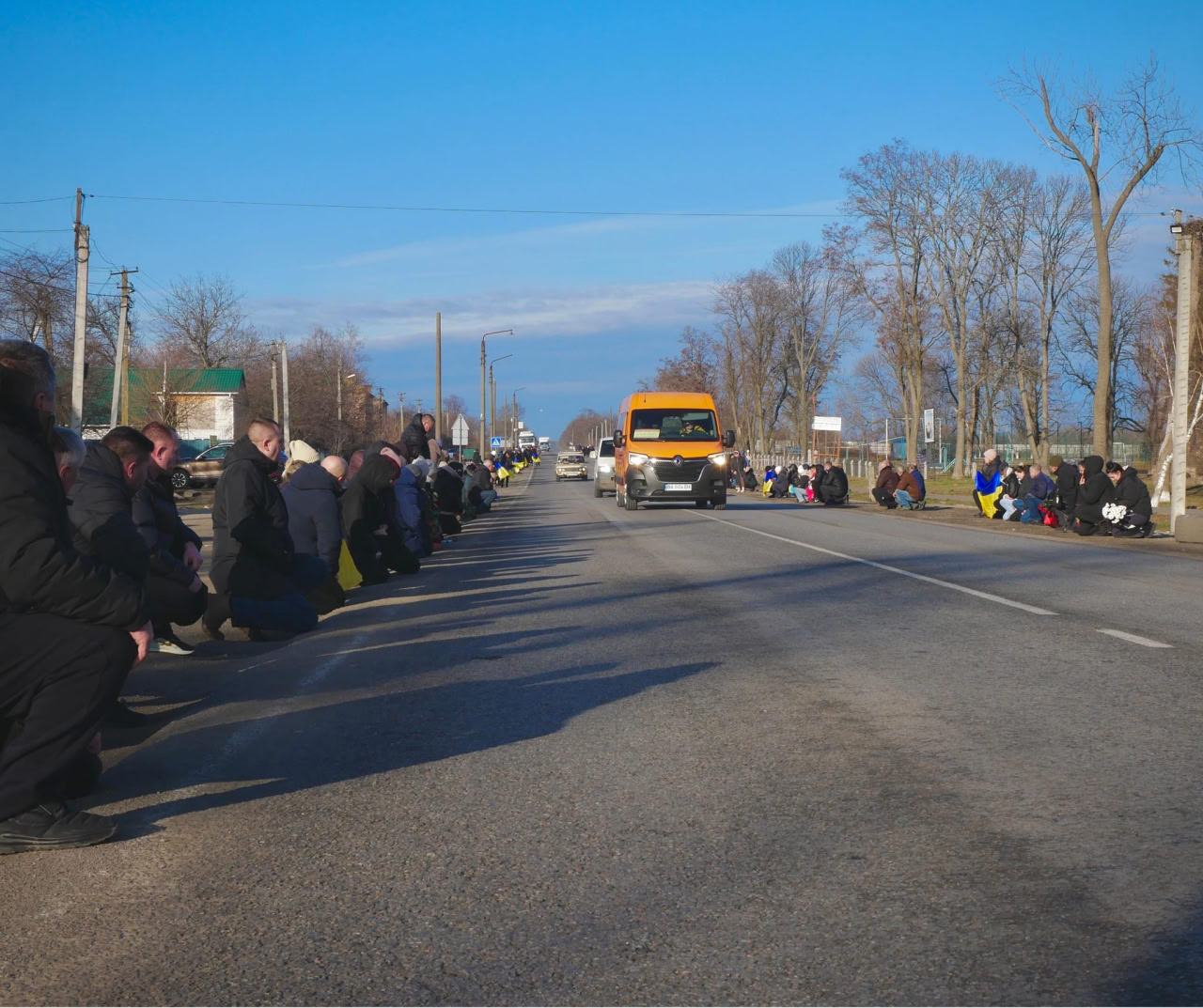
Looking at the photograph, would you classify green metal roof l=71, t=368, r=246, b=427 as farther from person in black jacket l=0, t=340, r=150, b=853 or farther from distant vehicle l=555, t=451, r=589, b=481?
person in black jacket l=0, t=340, r=150, b=853

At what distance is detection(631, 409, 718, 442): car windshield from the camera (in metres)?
34.5

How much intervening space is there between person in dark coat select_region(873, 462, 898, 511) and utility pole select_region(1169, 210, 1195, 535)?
40.7ft

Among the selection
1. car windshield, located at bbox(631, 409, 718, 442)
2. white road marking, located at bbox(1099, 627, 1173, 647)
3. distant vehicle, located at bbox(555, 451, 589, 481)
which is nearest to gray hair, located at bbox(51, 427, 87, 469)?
white road marking, located at bbox(1099, 627, 1173, 647)

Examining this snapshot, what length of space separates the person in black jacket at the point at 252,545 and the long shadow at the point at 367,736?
125 inches

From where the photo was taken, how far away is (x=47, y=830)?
489 centimetres

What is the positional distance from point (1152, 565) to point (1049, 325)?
57.1 meters

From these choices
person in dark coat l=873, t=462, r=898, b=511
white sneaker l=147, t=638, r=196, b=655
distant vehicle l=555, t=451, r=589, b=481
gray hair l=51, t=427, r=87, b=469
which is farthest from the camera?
distant vehicle l=555, t=451, r=589, b=481

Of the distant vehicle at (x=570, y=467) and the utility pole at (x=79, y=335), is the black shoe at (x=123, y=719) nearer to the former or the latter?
the utility pole at (x=79, y=335)

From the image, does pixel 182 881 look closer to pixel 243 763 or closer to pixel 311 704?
pixel 243 763

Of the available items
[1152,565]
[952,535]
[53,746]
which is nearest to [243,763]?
[53,746]

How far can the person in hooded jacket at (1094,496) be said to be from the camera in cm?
2456

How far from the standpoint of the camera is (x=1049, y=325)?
2800 inches

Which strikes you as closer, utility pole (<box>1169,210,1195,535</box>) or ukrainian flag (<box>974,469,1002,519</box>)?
utility pole (<box>1169,210,1195,535</box>)

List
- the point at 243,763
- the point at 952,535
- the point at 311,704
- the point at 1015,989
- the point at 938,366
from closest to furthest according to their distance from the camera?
the point at 1015,989 → the point at 243,763 → the point at 311,704 → the point at 952,535 → the point at 938,366
